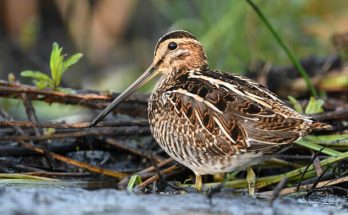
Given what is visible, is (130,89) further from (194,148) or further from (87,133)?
(194,148)

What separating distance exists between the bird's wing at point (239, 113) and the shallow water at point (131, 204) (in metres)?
0.30

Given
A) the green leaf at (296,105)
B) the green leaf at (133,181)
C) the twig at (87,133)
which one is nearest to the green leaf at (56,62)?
the twig at (87,133)

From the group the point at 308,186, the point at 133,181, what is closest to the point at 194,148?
the point at 133,181

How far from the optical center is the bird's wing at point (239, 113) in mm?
3482

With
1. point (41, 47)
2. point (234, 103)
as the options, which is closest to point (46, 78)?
point (234, 103)

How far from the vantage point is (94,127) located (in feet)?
14.3

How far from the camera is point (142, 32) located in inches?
358

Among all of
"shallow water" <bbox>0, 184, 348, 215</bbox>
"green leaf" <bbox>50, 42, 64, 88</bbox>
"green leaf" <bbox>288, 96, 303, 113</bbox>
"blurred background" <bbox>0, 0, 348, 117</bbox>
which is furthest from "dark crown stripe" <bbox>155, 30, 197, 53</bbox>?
"shallow water" <bbox>0, 184, 348, 215</bbox>

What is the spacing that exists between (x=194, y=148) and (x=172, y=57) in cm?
76

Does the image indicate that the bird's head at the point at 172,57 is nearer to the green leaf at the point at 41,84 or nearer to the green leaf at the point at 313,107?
the green leaf at the point at 41,84

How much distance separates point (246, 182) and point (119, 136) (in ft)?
2.88

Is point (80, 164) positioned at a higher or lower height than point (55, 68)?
lower

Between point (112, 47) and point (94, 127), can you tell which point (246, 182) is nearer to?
point (94, 127)

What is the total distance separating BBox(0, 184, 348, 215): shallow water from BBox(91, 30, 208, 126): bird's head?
99cm
